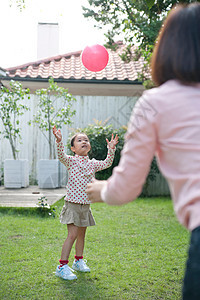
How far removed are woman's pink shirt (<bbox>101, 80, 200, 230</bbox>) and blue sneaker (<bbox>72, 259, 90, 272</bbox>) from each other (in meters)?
2.31

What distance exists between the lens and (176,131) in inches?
45.2

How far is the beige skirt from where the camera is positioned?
334 centimetres

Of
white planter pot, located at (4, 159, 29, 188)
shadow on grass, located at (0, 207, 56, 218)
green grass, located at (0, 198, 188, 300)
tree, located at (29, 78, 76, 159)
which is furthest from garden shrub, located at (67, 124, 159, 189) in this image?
shadow on grass, located at (0, 207, 56, 218)

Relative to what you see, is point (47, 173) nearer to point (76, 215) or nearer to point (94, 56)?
point (94, 56)

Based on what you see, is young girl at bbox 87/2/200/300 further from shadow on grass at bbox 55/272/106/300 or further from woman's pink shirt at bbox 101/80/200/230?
shadow on grass at bbox 55/272/106/300

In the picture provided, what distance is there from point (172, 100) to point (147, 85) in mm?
6355

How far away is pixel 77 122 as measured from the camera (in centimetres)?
928

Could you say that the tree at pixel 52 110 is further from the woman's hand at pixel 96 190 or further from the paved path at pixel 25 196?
the woman's hand at pixel 96 190

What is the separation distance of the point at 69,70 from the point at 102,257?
7.97m

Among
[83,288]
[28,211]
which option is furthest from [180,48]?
[28,211]

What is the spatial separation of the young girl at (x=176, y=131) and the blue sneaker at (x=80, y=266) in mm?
2295

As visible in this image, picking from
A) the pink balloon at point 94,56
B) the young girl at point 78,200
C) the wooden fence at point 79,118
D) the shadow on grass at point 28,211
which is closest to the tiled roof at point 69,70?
the wooden fence at point 79,118

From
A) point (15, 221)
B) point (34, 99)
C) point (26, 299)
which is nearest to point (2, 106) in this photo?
point (34, 99)

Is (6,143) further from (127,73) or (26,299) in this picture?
(26,299)
